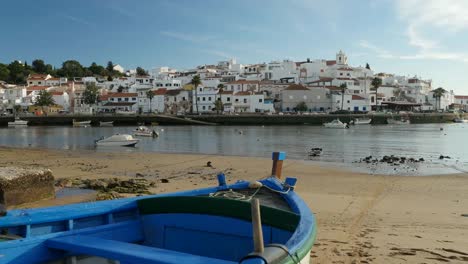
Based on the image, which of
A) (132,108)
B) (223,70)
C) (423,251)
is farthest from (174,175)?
(223,70)

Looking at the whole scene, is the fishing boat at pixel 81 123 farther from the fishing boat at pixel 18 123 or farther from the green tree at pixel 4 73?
the green tree at pixel 4 73

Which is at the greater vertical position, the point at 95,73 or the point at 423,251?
the point at 95,73

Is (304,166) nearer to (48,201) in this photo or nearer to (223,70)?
(48,201)

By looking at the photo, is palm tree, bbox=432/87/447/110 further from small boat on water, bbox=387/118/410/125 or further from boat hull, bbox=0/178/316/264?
boat hull, bbox=0/178/316/264

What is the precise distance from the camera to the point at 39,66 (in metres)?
142

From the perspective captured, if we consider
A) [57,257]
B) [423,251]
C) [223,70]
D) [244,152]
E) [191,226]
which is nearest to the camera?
[57,257]

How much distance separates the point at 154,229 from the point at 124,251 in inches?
59.5

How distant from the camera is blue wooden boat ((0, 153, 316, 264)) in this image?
146 inches

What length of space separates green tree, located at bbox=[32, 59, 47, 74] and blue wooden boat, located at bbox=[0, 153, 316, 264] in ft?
489

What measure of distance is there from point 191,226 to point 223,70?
13124 cm

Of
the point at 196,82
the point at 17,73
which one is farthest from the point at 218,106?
the point at 17,73

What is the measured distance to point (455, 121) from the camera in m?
91.2

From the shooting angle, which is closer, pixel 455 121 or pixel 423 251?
pixel 423 251

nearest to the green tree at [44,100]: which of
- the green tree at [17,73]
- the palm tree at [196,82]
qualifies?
the palm tree at [196,82]
